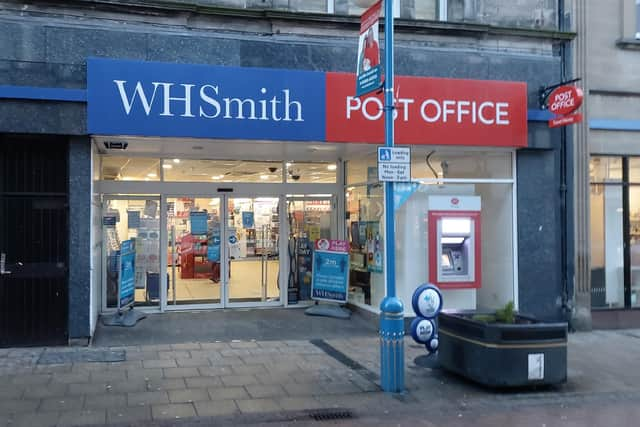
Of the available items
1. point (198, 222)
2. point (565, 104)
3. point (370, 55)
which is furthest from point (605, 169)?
point (198, 222)

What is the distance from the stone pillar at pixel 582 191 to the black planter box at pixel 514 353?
4301mm

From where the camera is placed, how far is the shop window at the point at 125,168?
1174 cm

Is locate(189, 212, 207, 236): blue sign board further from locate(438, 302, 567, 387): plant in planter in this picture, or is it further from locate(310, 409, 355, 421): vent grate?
locate(310, 409, 355, 421): vent grate

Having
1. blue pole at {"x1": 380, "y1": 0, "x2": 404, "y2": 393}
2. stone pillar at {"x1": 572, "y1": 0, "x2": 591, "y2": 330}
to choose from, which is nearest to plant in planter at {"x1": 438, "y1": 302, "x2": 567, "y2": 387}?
blue pole at {"x1": 380, "y1": 0, "x2": 404, "y2": 393}

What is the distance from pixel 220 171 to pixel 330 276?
2871mm

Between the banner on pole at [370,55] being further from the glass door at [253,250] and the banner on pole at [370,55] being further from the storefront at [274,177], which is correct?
the glass door at [253,250]

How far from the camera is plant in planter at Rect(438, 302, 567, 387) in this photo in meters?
7.49

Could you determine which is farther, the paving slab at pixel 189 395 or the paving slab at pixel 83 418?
the paving slab at pixel 189 395

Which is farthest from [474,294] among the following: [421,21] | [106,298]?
[106,298]

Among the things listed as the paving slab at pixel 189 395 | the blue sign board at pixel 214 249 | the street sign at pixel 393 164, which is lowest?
the paving slab at pixel 189 395

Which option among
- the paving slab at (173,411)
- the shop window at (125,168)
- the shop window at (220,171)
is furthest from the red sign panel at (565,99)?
the paving slab at (173,411)

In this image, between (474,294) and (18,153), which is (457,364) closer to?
(474,294)

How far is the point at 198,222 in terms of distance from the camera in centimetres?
1224

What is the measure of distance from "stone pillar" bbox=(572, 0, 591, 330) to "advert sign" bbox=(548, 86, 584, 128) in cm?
101
